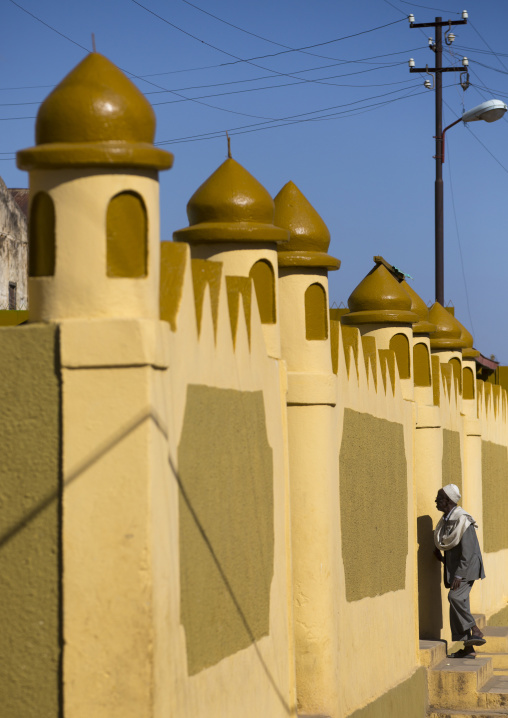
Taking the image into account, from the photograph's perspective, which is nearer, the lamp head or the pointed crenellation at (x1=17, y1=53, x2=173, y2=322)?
the pointed crenellation at (x1=17, y1=53, x2=173, y2=322)

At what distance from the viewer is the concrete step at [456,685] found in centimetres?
1011

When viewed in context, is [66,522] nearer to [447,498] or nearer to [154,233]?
[154,233]

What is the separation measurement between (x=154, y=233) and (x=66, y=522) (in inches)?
47.2

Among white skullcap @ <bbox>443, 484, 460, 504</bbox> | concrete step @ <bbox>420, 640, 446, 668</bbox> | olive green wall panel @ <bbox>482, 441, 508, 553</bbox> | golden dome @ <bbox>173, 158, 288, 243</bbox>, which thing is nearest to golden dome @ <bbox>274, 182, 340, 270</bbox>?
golden dome @ <bbox>173, 158, 288, 243</bbox>

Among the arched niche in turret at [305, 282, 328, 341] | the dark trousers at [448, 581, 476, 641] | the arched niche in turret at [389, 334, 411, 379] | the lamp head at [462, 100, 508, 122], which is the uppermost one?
the lamp head at [462, 100, 508, 122]

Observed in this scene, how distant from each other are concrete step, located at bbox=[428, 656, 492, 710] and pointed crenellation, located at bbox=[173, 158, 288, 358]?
4.79m

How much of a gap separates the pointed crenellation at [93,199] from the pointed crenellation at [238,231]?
68.6 inches

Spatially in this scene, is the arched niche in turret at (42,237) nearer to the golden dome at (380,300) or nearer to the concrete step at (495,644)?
the golden dome at (380,300)

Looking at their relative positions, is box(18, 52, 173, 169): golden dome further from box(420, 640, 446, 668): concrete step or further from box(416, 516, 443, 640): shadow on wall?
box(416, 516, 443, 640): shadow on wall

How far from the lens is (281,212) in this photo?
24.3 feet

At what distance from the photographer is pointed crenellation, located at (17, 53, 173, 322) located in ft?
14.7

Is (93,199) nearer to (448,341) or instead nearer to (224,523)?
(224,523)

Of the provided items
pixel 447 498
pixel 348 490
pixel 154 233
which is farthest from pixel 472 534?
pixel 154 233

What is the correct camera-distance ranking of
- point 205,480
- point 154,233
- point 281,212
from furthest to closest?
point 281,212, point 205,480, point 154,233
